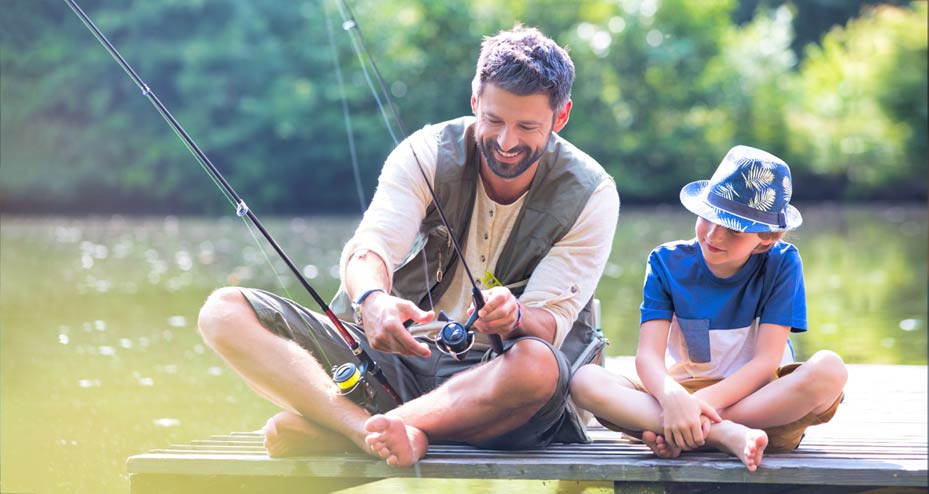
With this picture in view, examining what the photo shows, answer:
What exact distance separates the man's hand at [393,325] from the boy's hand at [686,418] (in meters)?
0.54

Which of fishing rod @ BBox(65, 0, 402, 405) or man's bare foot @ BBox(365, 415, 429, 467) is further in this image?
fishing rod @ BBox(65, 0, 402, 405)

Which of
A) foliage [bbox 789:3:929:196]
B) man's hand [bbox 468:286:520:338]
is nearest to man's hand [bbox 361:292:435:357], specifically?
man's hand [bbox 468:286:520:338]

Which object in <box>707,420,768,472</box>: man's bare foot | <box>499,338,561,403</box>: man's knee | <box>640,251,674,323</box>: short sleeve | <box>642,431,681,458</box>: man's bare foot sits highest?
<box>640,251,674,323</box>: short sleeve

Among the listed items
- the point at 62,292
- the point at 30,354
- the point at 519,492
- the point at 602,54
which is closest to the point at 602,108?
the point at 602,54

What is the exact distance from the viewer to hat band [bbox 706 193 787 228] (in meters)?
2.78

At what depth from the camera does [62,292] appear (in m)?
9.08

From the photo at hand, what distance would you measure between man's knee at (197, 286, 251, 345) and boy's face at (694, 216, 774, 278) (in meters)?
1.05

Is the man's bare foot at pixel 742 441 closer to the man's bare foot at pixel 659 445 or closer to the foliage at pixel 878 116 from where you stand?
the man's bare foot at pixel 659 445

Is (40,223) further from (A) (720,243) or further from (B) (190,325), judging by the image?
(A) (720,243)

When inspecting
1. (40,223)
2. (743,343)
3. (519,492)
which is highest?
(743,343)

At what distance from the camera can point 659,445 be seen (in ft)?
9.02

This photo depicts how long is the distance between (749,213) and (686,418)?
49 centimetres

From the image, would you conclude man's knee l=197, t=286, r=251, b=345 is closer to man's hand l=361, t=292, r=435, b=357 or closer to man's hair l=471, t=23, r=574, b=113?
man's hand l=361, t=292, r=435, b=357

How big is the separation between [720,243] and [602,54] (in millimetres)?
24133
